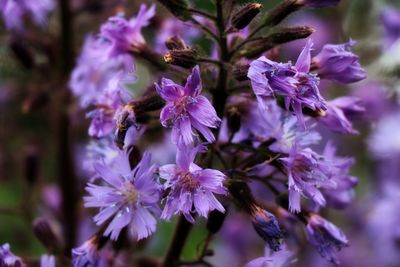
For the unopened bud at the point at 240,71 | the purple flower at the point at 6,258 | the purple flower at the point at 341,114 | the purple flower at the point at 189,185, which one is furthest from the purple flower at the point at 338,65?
the purple flower at the point at 6,258

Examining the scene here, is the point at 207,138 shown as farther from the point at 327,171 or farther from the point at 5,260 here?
the point at 5,260

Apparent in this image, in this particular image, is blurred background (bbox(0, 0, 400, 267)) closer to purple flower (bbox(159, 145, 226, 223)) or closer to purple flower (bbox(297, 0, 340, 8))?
purple flower (bbox(297, 0, 340, 8))

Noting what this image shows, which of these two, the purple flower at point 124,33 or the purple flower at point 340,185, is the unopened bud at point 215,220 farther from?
the purple flower at point 124,33

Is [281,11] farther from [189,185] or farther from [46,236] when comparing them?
[46,236]

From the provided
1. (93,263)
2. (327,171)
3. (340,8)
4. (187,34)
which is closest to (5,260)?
(93,263)

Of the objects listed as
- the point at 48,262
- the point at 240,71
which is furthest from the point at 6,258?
the point at 240,71

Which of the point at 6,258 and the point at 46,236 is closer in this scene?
the point at 6,258
